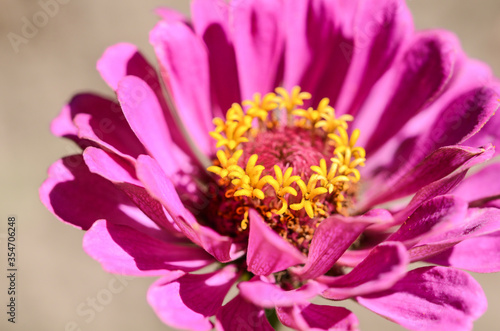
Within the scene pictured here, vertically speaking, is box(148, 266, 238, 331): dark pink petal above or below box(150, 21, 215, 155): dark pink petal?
below

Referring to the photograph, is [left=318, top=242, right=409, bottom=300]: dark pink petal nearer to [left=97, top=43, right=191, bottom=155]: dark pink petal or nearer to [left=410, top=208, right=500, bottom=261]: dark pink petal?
[left=410, top=208, right=500, bottom=261]: dark pink petal

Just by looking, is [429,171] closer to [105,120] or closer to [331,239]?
[331,239]

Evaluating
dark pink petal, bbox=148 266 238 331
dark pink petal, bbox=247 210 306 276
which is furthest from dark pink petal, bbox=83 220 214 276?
dark pink petal, bbox=247 210 306 276

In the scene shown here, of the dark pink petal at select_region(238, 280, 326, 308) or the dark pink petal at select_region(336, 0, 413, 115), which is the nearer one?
the dark pink petal at select_region(238, 280, 326, 308)

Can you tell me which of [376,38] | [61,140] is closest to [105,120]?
[376,38]

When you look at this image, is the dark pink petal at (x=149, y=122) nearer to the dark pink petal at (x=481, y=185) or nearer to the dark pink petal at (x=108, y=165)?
the dark pink petal at (x=108, y=165)

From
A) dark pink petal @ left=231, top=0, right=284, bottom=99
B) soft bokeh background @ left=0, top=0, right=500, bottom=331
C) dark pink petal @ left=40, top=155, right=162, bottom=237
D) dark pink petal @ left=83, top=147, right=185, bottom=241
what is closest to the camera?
dark pink petal @ left=83, top=147, right=185, bottom=241
